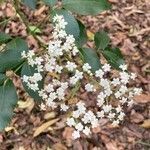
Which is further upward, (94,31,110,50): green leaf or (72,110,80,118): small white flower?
(72,110,80,118): small white flower

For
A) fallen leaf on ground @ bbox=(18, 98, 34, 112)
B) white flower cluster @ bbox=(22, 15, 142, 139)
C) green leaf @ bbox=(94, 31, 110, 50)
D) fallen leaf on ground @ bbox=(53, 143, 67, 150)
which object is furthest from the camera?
fallen leaf on ground @ bbox=(18, 98, 34, 112)

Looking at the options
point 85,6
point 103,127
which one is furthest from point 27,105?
point 85,6

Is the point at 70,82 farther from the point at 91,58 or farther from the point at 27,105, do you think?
the point at 27,105

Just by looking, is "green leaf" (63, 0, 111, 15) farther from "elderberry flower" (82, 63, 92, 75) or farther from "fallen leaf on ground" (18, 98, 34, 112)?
"fallen leaf on ground" (18, 98, 34, 112)

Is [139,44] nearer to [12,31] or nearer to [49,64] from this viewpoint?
[12,31]

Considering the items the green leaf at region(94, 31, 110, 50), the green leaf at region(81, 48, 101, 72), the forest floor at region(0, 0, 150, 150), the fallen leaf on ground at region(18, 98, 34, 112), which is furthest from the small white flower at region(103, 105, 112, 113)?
the fallen leaf on ground at region(18, 98, 34, 112)

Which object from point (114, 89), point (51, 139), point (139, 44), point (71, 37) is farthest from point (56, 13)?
point (139, 44)
